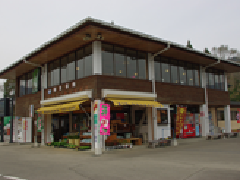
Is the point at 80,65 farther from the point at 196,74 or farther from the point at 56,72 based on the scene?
the point at 196,74

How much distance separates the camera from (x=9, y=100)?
2369 centimetres

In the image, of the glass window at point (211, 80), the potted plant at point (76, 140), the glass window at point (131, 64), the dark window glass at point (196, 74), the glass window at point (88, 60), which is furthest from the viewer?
the glass window at point (211, 80)

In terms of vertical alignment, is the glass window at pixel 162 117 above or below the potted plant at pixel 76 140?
above

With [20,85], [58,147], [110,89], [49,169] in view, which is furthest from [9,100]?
[49,169]

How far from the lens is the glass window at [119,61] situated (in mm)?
15570

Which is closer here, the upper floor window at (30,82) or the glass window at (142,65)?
the glass window at (142,65)

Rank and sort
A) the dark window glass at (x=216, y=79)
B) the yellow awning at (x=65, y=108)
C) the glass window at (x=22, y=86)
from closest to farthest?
the yellow awning at (x=65, y=108)
the dark window glass at (x=216, y=79)
the glass window at (x=22, y=86)

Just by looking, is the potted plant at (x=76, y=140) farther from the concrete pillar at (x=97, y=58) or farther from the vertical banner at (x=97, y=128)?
the concrete pillar at (x=97, y=58)

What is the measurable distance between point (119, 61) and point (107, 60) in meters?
0.88

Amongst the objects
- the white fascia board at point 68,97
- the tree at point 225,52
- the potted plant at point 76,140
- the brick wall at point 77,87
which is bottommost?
the potted plant at point 76,140

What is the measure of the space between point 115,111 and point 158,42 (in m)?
5.63

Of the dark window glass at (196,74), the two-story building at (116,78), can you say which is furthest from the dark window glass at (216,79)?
the dark window glass at (196,74)

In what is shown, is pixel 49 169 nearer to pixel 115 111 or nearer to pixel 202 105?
pixel 115 111

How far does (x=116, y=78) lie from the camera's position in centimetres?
1520
